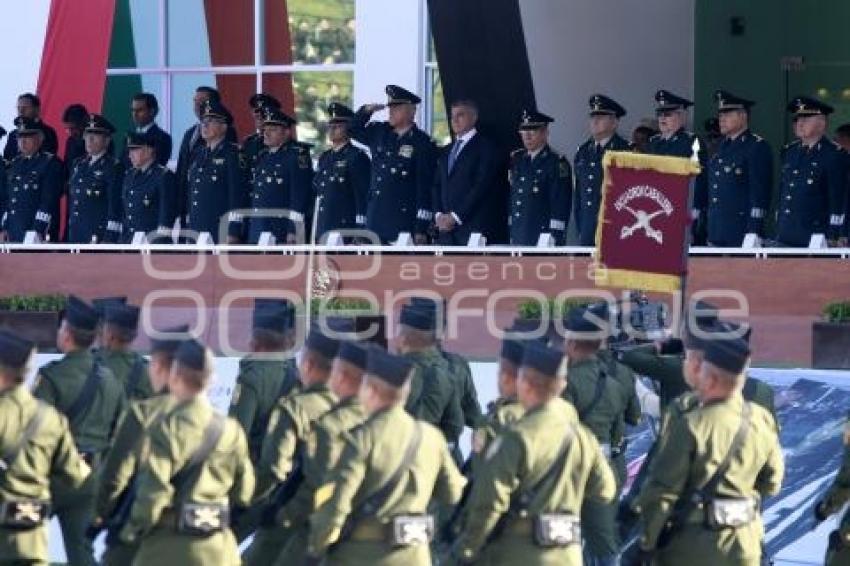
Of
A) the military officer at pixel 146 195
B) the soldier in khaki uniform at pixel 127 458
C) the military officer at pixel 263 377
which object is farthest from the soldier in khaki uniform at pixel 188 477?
the military officer at pixel 146 195

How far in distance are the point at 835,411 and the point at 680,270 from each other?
3.40ft

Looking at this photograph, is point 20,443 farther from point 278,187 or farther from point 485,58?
point 485,58

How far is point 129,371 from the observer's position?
37.4ft

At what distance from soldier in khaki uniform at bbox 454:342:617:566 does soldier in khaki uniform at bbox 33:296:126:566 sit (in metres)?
2.33

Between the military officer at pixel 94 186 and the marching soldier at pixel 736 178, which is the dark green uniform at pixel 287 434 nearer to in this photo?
the marching soldier at pixel 736 178

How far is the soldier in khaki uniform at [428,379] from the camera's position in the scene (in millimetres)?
11336

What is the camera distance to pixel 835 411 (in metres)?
12.1

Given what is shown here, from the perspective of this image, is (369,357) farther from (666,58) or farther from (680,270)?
(666,58)

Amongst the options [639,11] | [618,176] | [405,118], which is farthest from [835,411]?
[639,11]

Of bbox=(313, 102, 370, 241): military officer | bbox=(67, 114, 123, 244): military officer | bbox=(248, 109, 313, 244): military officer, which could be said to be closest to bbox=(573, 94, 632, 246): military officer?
bbox=(313, 102, 370, 241): military officer

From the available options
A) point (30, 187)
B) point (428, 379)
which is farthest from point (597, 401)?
point (30, 187)

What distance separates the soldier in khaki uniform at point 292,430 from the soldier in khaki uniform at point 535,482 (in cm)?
98

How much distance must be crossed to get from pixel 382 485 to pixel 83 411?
239 centimetres

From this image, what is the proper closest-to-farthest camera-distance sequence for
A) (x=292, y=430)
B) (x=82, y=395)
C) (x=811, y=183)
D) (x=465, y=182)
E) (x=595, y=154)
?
1. (x=292, y=430)
2. (x=82, y=395)
3. (x=811, y=183)
4. (x=595, y=154)
5. (x=465, y=182)
